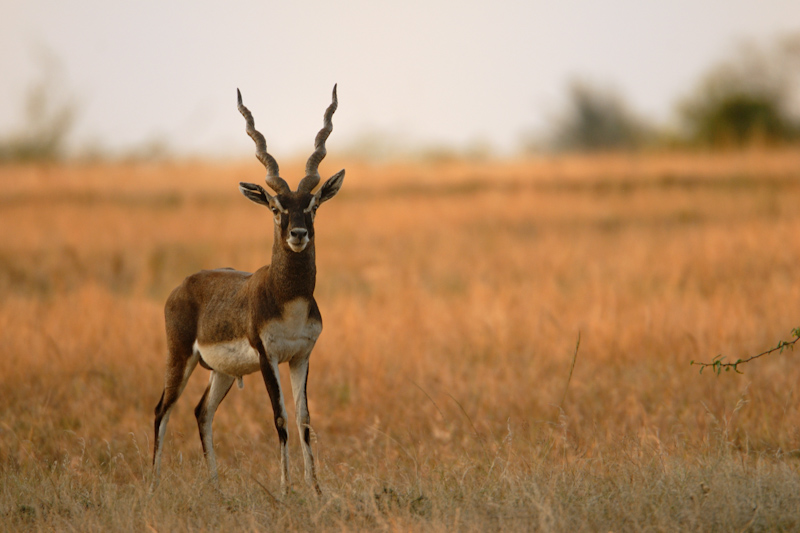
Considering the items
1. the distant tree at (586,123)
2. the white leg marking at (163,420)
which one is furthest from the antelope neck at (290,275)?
the distant tree at (586,123)

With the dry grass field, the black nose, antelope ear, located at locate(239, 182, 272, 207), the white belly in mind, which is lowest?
the dry grass field

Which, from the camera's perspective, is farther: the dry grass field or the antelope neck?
the antelope neck

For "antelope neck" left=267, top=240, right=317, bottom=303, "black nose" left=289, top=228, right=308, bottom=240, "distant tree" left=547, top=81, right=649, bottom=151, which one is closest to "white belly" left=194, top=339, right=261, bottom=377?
"antelope neck" left=267, top=240, right=317, bottom=303

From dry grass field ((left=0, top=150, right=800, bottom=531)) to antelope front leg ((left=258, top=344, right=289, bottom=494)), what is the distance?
15 centimetres

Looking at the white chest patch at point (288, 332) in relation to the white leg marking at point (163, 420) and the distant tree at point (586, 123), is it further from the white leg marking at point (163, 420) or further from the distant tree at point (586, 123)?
the distant tree at point (586, 123)

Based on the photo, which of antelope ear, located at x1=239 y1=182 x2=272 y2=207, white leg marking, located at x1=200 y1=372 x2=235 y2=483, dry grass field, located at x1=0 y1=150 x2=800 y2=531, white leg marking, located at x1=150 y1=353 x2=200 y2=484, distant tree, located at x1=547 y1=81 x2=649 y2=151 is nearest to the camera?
dry grass field, located at x1=0 y1=150 x2=800 y2=531

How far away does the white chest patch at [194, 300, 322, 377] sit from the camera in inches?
175

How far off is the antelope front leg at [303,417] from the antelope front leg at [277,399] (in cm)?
10

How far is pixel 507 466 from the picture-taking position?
4.61 m

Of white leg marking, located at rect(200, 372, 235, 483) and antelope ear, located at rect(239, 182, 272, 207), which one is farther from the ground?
antelope ear, located at rect(239, 182, 272, 207)

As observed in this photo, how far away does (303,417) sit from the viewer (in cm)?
457

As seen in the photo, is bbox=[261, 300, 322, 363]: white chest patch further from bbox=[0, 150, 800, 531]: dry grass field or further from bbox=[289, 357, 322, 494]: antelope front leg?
bbox=[0, 150, 800, 531]: dry grass field

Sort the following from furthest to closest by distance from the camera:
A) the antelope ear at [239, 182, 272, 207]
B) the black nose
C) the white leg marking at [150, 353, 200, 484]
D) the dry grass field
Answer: the white leg marking at [150, 353, 200, 484], the antelope ear at [239, 182, 272, 207], the dry grass field, the black nose

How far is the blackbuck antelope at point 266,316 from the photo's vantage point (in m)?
4.44
